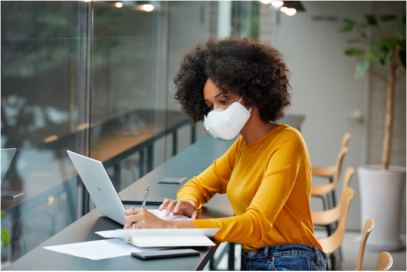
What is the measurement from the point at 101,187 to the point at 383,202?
348cm

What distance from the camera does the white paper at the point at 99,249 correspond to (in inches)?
42.5

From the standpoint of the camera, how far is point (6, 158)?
145 cm

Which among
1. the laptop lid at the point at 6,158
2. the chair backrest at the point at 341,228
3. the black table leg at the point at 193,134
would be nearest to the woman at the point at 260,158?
the laptop lid at the point at 6,158

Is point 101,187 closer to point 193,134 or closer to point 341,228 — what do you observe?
point 341,228

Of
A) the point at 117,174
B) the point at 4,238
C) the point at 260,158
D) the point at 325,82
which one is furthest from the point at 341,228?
the point at 325,82

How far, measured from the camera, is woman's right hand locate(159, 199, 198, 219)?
1.41 meters

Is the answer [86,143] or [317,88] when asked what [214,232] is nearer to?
[86,143]

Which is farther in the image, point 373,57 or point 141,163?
point 373,57

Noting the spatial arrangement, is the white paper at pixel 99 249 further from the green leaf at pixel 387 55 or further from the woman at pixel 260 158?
the green leaf at pixel 387 55

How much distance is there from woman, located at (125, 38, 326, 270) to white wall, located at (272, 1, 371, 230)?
3326 millimetres

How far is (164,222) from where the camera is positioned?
1.15 meters

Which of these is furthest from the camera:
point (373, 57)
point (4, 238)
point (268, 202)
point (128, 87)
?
point (373, 57)

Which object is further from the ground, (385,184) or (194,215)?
(194,215)

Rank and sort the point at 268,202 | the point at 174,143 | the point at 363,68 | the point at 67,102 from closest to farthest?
the point at 268,202 < the point at 67,102 < the point at 174,143 < the point at 363,68
